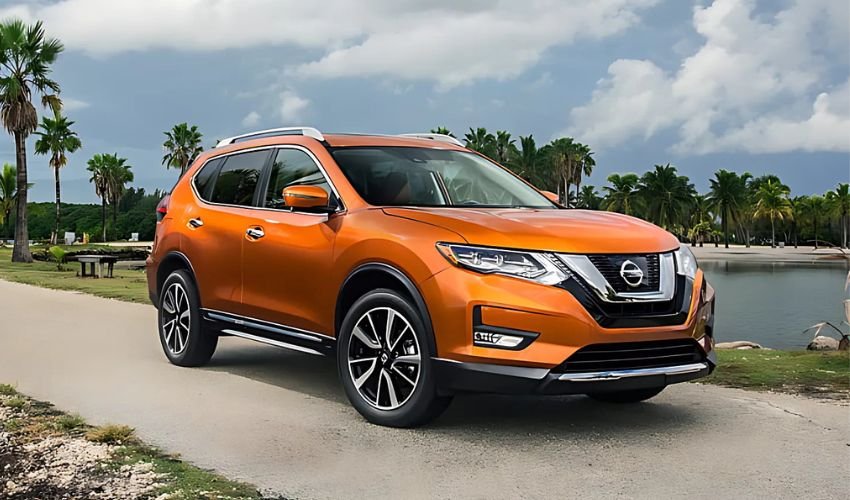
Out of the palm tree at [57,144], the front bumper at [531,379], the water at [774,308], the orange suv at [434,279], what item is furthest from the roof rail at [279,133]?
the palm tree at [57,144]

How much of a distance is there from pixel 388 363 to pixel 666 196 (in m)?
120

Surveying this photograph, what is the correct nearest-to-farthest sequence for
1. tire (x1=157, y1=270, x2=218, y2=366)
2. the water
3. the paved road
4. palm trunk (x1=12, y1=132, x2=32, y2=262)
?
1. the paved road
2. tire (x1=157, y1=270, x2=218, y2=366)
3. the water
4. palm trunk (x1=12, y1=132, x2=32, y2=262)

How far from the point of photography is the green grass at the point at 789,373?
745cm

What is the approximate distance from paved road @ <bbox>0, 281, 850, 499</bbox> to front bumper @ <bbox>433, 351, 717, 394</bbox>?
0.36 metres

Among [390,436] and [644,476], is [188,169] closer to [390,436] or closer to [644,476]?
[390,436]

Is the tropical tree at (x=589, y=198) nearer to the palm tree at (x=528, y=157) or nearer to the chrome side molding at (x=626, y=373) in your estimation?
the palm tree at (x=528, y=157)

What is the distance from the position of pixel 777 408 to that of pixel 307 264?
347 cm

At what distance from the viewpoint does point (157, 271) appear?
8.51 meters

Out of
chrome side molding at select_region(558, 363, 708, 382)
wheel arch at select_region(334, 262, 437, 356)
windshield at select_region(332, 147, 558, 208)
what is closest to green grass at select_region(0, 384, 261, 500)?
wheel arch at select_region(334, 262, 437, 356)

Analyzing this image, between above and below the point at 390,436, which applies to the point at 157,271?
above

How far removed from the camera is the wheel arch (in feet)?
17.9

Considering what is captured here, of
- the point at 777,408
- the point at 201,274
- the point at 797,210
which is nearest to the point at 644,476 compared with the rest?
the point at 777,408

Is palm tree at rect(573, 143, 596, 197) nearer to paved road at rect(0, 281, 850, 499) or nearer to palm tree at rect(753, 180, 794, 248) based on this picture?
palm tree at rect(753, 180, 794, 248)

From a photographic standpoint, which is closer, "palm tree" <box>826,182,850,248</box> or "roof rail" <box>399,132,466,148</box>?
"roof rail" <box>399,132,466,148</box>
